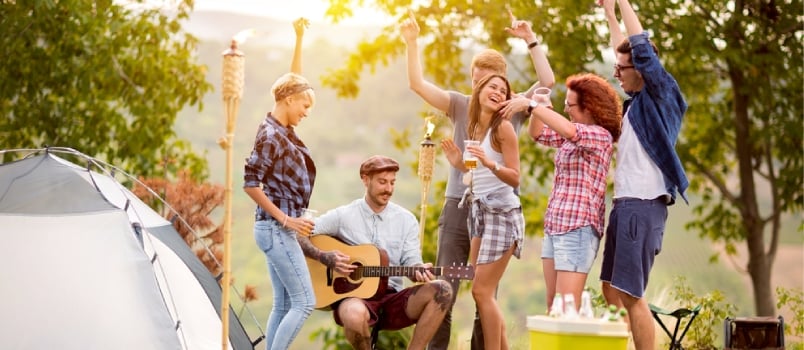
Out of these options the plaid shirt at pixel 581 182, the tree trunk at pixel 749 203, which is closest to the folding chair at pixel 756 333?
the plaid shirt at pixel 581 182

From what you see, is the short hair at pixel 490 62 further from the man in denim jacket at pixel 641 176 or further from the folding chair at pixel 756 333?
the folding chair at pixel 756 333

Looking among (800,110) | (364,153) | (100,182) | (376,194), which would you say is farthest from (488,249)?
(364,153)

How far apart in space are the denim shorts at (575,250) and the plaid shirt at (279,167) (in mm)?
1173

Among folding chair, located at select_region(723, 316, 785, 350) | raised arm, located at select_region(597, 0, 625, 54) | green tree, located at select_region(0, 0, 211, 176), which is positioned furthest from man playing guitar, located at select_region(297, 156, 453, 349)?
green tree, located at select_region(0, 0, 211, 176)

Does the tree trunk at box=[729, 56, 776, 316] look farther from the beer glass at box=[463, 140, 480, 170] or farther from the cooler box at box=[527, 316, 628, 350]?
the cooler box at box=[527, 316, 628, 350]

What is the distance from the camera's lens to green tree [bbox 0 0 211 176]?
28.0 ft

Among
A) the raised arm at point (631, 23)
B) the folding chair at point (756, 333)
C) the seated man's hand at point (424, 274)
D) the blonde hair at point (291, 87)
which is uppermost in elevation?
the raised arm at point (631, 23)

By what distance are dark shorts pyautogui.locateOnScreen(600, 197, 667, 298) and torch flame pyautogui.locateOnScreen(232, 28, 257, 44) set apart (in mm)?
1780

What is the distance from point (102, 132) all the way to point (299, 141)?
14.1ft

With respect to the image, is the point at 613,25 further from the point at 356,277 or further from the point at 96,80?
the point at 96,80

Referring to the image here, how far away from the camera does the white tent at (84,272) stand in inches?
198

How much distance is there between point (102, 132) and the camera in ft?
29.2

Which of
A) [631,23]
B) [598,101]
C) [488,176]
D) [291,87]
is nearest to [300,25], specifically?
[291,87]

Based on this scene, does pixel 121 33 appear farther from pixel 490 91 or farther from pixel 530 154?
pixel 490 91
